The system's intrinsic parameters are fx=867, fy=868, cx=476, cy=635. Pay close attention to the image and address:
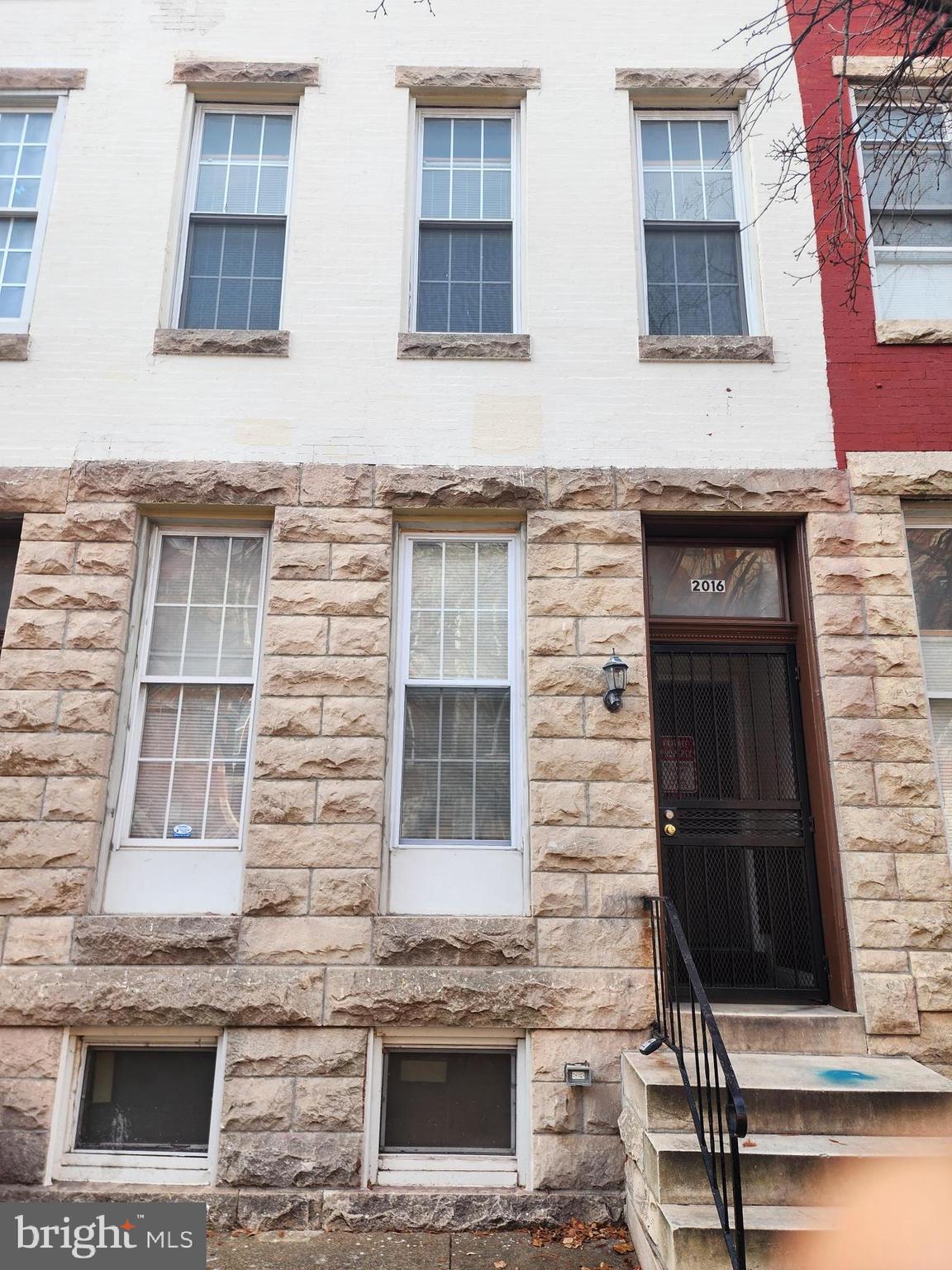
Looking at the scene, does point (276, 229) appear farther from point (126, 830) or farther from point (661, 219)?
point (126, 830)

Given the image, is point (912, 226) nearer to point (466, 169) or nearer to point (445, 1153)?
point (466, 169)

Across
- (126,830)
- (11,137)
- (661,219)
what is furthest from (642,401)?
(11,137)

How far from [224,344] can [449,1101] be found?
5.27 metres

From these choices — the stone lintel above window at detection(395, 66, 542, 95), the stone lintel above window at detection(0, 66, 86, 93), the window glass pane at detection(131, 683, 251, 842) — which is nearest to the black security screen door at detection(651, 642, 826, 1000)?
the window glass pane at detection(131, 683, 251, 842)

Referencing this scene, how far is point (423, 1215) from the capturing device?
189 inches

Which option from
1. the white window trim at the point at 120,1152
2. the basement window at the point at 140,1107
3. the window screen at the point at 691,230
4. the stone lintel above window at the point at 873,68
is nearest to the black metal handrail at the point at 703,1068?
the white window trim at the point at 120,1152

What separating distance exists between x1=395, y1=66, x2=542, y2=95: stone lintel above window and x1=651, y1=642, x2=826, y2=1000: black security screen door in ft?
15.1

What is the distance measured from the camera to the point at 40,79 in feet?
22.4

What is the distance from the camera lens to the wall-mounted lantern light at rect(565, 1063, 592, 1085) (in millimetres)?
4957

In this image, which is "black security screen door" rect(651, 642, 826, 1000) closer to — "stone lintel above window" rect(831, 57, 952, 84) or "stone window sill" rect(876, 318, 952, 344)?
"stone window sill" rect(876, 318, 952, 344)

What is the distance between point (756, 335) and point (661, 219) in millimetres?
1278

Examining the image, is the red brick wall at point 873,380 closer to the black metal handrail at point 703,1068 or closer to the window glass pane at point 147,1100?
the black metal handrail at point 703,1068

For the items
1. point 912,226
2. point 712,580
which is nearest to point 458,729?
point 712,580

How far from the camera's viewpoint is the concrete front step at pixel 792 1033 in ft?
16.6
